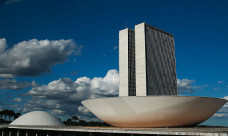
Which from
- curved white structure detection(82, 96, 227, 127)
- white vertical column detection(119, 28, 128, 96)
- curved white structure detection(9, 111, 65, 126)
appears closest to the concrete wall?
white vertical column detection(119, 28, 128, 96)

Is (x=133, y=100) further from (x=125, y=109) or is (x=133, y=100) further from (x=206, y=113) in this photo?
(x=206, y=113)

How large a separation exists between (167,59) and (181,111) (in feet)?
149

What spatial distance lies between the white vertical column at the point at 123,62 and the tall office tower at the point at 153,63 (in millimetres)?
3734

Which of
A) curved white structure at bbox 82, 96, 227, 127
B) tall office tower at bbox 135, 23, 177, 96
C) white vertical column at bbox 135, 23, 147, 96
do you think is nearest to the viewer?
curved white structure at bbox 82, 96, 227, 127

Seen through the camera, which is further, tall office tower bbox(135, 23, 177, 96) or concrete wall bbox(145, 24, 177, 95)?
concrete wall bbox(145, 24, 177, 95)

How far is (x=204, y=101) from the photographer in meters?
37.6

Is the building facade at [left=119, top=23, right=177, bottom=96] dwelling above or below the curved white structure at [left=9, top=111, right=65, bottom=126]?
above

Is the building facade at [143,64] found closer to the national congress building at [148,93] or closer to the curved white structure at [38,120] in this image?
the national congress building at [148,93]

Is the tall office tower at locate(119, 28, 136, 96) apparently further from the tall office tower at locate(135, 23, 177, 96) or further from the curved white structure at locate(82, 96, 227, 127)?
the curved white structure at locate(82, 96, 227, 127)

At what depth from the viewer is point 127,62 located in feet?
235

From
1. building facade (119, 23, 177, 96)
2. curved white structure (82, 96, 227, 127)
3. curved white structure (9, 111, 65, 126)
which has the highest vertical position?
building facade (119, 23, 177, 96)

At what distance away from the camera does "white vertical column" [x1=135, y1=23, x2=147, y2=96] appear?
69125mm

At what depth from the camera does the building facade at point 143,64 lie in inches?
2758

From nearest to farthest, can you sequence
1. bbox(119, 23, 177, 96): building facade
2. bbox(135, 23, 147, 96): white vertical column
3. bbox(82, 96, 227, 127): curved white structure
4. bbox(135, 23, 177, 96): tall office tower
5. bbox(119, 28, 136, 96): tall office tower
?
1. bbox(82, 96, 227, 127): curved white structure
2. bbox(135, 23, 147, 96): white vertical column
3. bbox(135, 23, 177, 96): tall office tower
4. bbox(119, 23, 177, 96): building facade
5. bbox(119, 28, 136, 96): tall office tower
